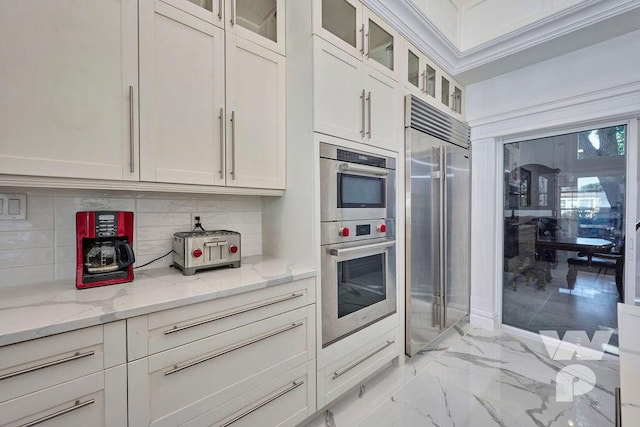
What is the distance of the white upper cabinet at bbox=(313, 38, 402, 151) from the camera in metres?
1.72

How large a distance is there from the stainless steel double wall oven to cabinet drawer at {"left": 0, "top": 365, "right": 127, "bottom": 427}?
3.40 ft

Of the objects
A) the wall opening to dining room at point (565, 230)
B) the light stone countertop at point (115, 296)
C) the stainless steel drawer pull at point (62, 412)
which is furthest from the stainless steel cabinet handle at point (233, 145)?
the wall opening to dining room at point (565, 230)

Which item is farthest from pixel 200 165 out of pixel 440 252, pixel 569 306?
pixel 569 306

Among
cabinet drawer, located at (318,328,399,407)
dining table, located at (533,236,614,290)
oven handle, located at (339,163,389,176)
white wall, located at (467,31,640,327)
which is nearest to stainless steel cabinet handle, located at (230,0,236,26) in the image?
oven handle, located at (339,163,389,176)

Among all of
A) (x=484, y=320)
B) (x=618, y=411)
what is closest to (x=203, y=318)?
(x=618, y=411)

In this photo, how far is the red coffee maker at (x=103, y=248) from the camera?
4.19 ft

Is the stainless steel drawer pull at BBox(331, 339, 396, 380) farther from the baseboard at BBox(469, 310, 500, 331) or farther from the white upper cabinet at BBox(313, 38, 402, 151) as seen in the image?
the white upper cabinet at BBox(313, 38, 402, 151)

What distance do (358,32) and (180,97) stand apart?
126 cm

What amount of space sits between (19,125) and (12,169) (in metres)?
0.18

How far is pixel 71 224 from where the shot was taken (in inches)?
57.3

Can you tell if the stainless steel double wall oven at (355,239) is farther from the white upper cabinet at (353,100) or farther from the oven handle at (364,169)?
the white upper cabinet at (353,100)

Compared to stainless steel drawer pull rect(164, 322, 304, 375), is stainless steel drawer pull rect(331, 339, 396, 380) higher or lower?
lower

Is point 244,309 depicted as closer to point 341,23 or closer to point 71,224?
point 71,224

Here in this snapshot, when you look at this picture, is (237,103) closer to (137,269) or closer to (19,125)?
(19,125)
